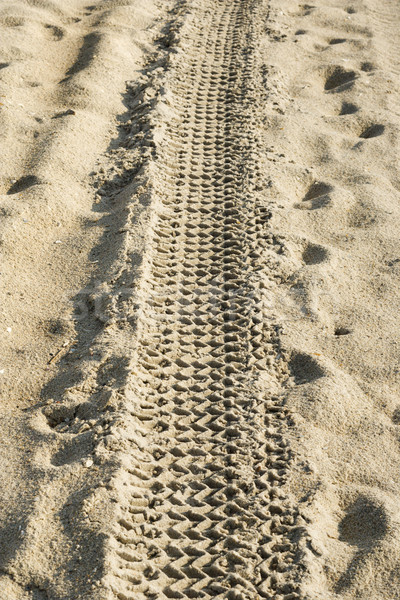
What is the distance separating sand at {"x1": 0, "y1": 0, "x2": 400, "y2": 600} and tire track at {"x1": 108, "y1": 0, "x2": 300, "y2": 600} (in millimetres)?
11

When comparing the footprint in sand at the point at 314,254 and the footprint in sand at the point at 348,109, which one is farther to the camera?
the footprint in sand at the point at 348,109

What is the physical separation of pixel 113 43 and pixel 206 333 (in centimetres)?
319

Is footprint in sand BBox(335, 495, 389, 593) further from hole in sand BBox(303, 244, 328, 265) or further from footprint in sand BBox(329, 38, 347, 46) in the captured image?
footprint in sand BBox(329, 38, 347, 46)

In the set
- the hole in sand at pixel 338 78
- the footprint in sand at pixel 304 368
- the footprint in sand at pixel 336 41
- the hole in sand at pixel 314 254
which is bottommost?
the footprint in sand at pixel 304 368

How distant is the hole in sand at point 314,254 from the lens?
359 centimetres

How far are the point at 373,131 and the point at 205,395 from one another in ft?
9.09

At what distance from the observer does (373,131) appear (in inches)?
185

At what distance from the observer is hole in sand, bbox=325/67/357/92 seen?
5305 millimetres

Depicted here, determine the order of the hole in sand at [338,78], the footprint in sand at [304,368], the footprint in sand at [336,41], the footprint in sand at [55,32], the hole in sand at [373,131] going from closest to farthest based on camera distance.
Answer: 1. the footprint in sand at [304,368]
2. the hole in sand at [373,131]
3. the hole in sand at [338,78]
4. the footprint in sand at [55,32]
5. the footprint in sand at [336,41]

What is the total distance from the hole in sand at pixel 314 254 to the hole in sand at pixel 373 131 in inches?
55.5

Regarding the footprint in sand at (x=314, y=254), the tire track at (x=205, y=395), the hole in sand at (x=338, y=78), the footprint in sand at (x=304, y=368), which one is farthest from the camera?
the hole in sand at (x=338, y=78)

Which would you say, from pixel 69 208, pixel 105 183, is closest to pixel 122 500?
pixel 69 208

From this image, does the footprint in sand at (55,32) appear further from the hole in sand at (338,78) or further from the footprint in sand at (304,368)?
the footprint in sand at (304,368)

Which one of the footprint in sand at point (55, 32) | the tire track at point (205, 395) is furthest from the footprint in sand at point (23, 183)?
the footprint in sand at point (55, 32)
